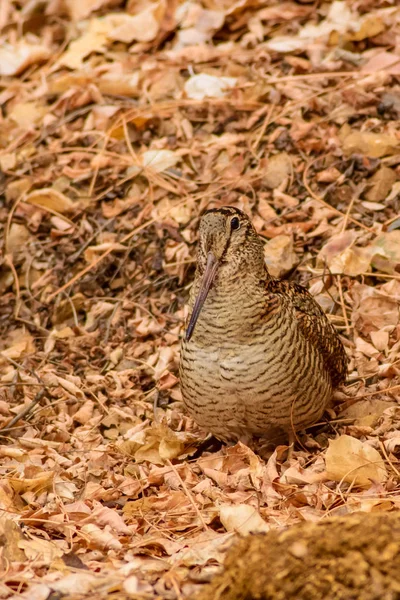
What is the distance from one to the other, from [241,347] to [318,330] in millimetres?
517

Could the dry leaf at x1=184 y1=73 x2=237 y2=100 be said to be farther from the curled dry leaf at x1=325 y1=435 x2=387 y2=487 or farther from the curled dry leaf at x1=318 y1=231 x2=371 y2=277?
the curled dry leaf at x1=325 y1=435 x2=387 y2=487

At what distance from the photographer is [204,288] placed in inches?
175

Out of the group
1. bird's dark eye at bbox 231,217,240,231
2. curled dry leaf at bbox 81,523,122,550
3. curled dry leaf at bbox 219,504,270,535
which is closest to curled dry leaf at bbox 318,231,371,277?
bird's dark eye at bbox 231,217,240,231

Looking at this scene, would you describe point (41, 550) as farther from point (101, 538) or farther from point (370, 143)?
point (370, 143)

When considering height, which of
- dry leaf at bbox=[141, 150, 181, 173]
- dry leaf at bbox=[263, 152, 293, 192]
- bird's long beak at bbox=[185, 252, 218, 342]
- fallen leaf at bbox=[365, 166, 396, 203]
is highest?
bird's long beak at bbox=[185, 252, 218, 342]

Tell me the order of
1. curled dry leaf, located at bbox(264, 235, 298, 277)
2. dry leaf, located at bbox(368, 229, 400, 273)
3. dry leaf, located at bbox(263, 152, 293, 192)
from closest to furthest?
dry leaf, located at bbox(368, 229, 400, 273) < curled dry leaf, located at bbox(264, 235, 298, 277) < dry leaf, located at bbox(263, 152, 293, 192)

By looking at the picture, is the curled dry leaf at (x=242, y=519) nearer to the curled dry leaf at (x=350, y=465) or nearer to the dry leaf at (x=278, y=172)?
the curled dry leaf at (x=350, y=465)

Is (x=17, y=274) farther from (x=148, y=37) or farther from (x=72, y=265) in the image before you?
(x=148, y=37)

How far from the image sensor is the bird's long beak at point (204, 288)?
14.5ft

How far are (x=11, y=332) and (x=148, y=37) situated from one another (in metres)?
2.76

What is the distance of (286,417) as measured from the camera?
454 cm

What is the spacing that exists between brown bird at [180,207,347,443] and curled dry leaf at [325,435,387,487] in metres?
0.35

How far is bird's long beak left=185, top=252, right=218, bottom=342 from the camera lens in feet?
14.5

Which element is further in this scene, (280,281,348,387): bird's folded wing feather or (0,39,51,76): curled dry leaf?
(0,39,51,76): curled dry leaf
